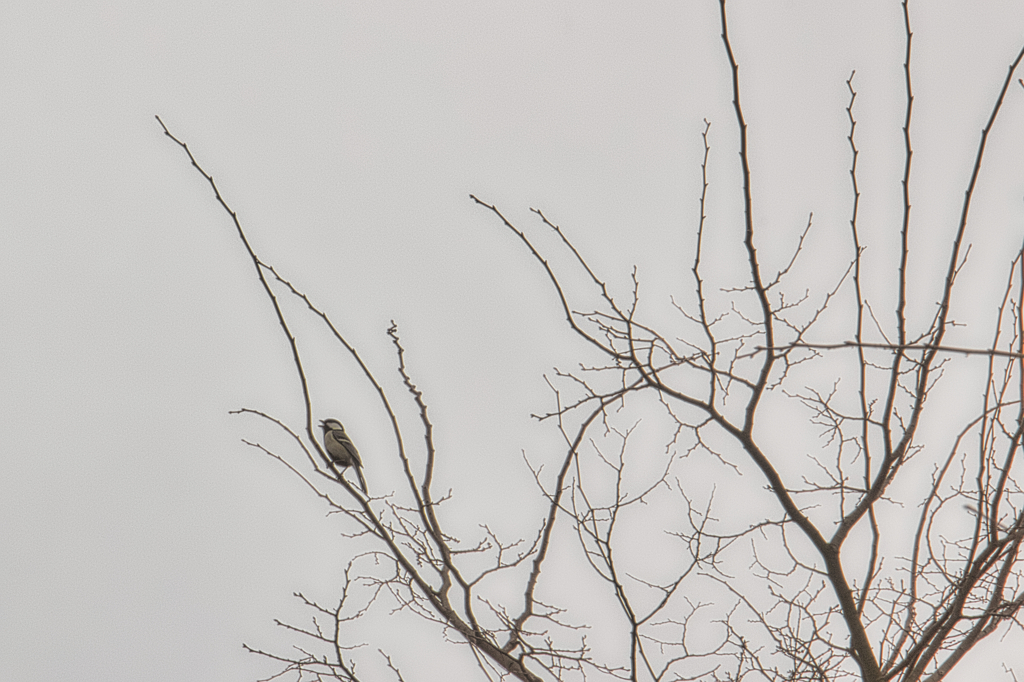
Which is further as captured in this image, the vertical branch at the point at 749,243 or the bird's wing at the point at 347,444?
the bird's wing at the point at 347,444

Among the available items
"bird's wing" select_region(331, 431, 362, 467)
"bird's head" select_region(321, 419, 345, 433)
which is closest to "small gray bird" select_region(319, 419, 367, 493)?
"bird's wing" select_region(331, 431, 362, 467)

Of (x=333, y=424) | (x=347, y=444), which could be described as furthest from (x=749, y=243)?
(x=333, y=424)

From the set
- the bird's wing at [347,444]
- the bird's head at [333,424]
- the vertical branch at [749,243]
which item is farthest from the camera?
the bird's head at [333,424]

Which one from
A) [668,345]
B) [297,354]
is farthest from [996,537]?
[297,354]

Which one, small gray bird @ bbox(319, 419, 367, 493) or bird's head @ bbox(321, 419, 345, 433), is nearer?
small gray bird @ bbox(319, 419, 367, 493)

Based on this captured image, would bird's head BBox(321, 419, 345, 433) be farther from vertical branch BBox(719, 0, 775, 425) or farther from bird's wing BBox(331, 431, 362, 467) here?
vertical branch BBox(719, 0, 775, 425)

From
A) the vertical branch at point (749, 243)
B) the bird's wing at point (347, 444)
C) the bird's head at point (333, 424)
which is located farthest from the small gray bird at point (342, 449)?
the vertical branch at point (749, 243)

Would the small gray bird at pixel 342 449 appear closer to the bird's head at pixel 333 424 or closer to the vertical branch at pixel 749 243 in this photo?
the bird's head at pixel 333 424

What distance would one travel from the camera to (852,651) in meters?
3.10

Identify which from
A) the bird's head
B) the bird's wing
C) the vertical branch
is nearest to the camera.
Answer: the vertical branch

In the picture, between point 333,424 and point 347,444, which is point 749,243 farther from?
point 333,424

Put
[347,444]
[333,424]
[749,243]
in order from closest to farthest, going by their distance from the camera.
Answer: [749,243]
[347,444]
[333,424]

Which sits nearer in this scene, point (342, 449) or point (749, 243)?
point (749, 243)

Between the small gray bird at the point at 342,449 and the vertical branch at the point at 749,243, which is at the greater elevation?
the small gray bird at the point at 342,449
